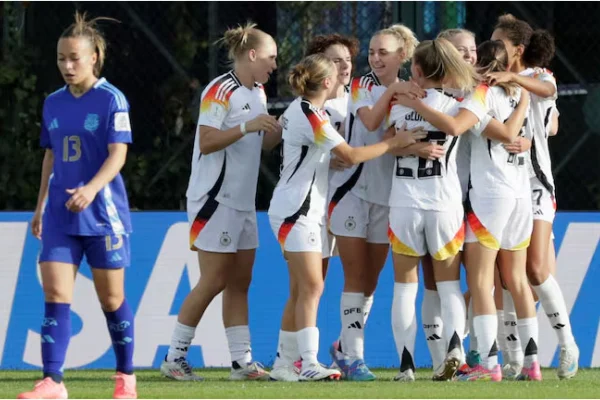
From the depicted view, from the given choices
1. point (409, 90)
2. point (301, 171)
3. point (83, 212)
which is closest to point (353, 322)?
point (301, 171)

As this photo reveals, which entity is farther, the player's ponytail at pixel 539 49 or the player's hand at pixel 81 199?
the player's ponytail at pixel 539 49

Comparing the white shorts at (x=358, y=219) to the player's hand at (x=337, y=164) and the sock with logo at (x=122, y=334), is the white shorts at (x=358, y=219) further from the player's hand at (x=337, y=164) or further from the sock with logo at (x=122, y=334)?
the sock with logo at (x=122, y=334)

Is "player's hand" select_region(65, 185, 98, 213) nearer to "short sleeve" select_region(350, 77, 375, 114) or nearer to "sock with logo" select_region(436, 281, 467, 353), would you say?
"short sleeve" select_region(350, 77, 375, 114)

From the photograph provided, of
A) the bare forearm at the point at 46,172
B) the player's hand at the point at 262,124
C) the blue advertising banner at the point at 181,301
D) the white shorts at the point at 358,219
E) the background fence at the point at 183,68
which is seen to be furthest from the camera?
the background fence at the point at 183,68

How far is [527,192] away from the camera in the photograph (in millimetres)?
7238

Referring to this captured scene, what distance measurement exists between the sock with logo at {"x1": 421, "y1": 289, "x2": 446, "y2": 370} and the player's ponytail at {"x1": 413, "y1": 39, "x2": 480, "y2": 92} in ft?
3.75

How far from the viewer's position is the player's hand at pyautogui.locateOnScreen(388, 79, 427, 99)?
700 centimetres

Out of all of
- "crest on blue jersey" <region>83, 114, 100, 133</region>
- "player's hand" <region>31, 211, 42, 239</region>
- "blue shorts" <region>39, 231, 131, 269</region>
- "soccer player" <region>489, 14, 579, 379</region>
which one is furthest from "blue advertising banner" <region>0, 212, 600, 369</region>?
"crest on blue jersey" <region>83, 114, 100, 133</region>

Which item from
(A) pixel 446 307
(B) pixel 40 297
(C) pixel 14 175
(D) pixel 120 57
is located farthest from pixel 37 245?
(A) pixel 446 307

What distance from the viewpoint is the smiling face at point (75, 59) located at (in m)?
6.25

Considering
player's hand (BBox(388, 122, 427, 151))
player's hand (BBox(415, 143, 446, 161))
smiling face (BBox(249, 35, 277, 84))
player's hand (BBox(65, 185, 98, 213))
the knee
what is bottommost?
the knee

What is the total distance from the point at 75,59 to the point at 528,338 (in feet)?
9.15

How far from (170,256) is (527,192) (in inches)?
98.9

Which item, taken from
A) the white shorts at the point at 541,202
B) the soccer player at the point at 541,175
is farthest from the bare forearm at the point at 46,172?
the white shorts at the point at 541,202
